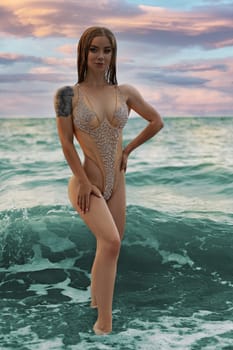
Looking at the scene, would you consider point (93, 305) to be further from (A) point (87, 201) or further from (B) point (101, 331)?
(A) point (87, 201)

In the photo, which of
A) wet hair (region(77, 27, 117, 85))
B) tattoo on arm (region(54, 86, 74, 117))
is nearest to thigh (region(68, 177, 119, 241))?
tattoo on arm (region(54, 86, 74, 117))

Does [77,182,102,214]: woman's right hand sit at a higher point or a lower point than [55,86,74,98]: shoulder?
lower

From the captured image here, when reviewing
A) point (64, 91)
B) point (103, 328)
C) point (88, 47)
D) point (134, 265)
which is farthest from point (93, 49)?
point (134, 265)

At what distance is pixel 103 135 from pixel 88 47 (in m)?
0.63

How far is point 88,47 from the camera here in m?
4.43

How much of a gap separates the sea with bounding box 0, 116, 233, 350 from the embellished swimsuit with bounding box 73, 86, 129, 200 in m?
1.11

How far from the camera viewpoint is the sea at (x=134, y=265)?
465cm

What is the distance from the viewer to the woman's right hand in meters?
4.49

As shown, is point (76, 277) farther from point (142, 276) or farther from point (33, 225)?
point (33, 225)

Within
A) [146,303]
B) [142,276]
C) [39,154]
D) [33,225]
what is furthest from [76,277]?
[39,154]

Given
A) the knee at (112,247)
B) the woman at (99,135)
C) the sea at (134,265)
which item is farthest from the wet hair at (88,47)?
the sea at (134,265)

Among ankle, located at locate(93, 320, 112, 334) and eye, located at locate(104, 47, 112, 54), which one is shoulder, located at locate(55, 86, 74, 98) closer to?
eye, located at locate(104, 47, 112, 54)

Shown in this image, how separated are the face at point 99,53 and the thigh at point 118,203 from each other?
32.9 inches

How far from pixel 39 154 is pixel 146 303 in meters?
13.2
